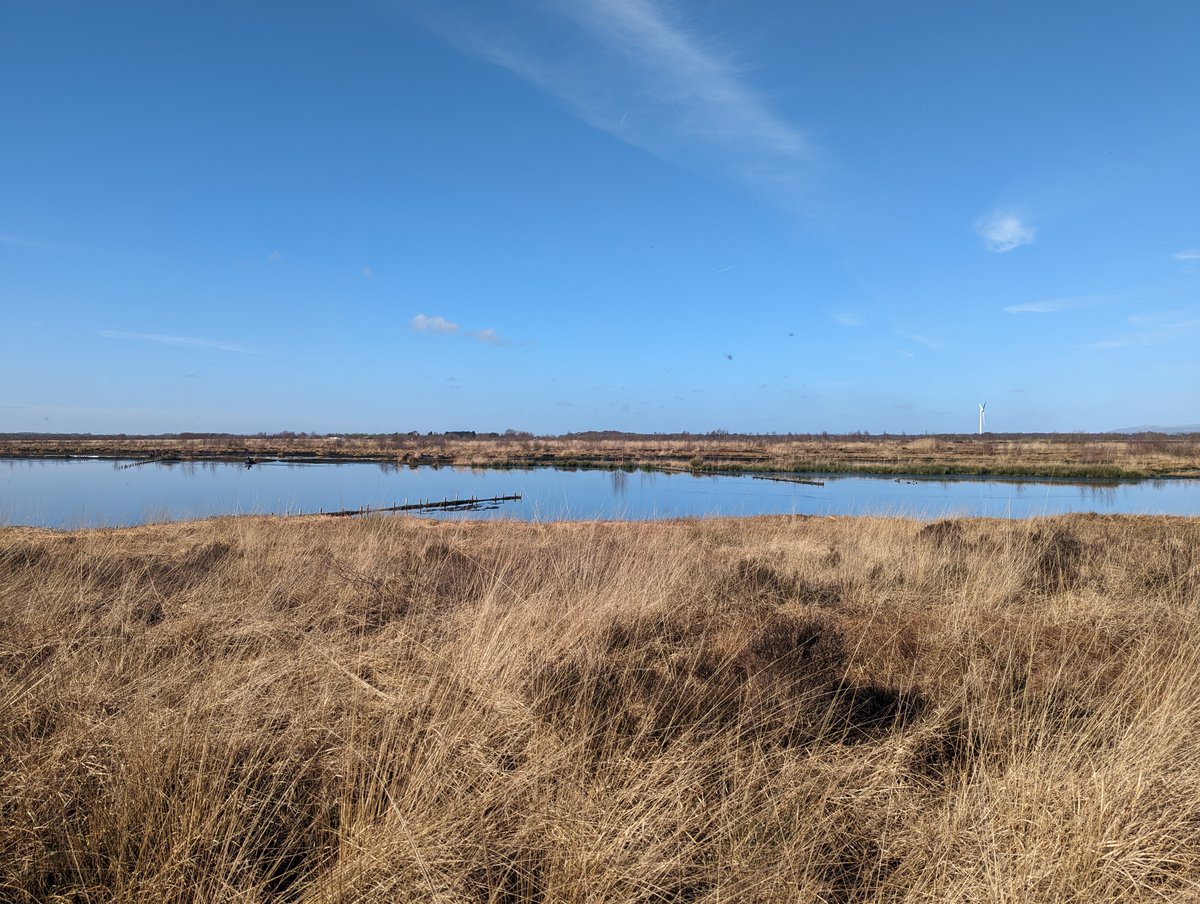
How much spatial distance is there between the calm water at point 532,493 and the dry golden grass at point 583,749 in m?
13.2

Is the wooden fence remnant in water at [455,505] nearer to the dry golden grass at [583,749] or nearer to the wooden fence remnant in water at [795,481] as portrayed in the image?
the wooden fence remnant in water at [795,481]

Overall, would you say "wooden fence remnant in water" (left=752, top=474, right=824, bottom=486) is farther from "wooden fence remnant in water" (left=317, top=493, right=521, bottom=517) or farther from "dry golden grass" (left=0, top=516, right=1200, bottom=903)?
"dry golden grass" (left=0, top=516, right=1200, bottom=903)

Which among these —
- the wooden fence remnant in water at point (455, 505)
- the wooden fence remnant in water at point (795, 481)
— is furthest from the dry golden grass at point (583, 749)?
the wooden fence remnant in water at point (795, 481)

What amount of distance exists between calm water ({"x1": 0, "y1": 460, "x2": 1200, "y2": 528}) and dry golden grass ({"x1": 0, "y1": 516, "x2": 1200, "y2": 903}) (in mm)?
13201

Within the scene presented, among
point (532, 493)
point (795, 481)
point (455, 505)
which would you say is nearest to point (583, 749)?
point (455, 505)

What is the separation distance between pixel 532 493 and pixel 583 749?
31788 mm

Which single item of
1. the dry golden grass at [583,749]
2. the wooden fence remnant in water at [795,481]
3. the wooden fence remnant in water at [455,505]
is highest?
the dry golden grass at [583,749]

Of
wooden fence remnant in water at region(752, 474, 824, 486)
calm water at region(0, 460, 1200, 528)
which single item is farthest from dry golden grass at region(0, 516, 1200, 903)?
wooden fence remnant in water at region(752, 474, 824, 486)

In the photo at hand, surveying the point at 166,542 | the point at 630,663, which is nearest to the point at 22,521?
the point at 166,542

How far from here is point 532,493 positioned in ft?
116

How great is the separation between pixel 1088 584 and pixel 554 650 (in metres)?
7.70

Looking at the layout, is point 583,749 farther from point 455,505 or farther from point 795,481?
point 795,481

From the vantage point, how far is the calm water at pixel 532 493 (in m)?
25.1

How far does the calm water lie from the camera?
82.4ft
